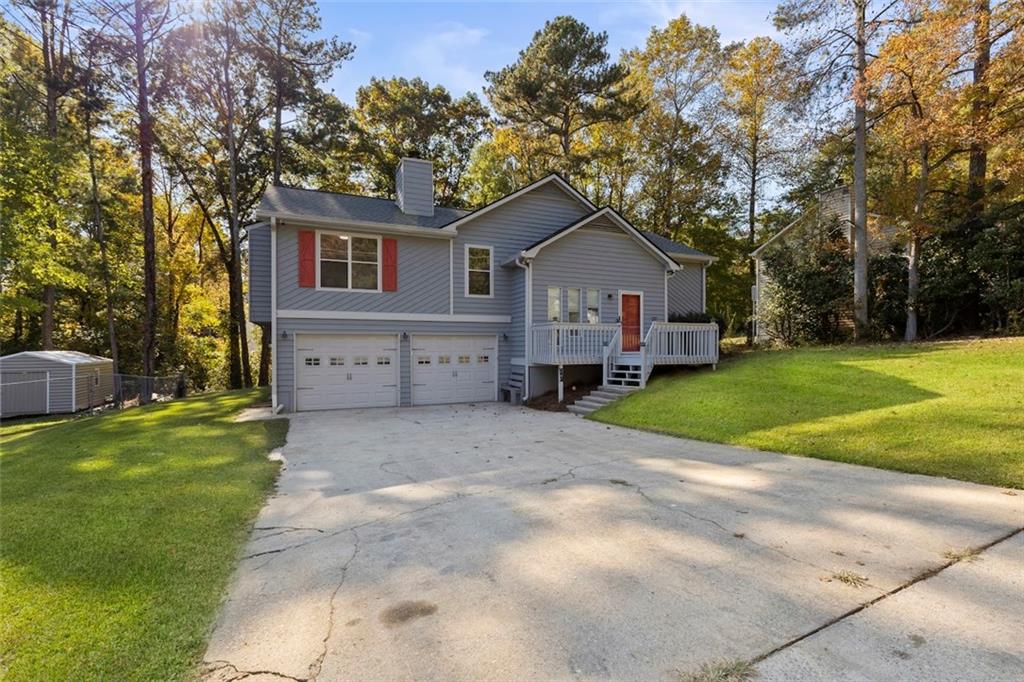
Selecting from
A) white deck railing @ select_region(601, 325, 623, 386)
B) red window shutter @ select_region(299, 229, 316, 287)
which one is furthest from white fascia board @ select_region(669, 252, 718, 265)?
red window shutter @ select_region(299, 229, 316, 287)

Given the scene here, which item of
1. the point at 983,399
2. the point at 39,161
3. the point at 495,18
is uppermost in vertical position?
the point at 495,18

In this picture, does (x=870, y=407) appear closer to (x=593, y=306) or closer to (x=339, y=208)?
(x=593, y=306)

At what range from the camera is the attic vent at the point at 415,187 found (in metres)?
14.3

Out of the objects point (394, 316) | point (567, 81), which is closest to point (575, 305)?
point (394, 316)

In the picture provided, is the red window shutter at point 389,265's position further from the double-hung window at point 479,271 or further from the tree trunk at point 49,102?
the tree trunk at point 49,102

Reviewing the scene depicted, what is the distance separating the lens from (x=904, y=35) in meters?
12.8

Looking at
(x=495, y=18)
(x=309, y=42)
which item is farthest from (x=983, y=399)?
(x=309, y=42)

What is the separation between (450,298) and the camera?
13.9 meters

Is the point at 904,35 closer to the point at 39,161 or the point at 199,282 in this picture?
the point at 39,161

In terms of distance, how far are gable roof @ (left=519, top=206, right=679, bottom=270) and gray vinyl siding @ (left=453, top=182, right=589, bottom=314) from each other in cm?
44

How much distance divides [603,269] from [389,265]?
6412 millimetres

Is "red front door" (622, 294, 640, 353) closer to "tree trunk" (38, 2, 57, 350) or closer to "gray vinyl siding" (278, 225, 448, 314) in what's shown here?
"gray vinyl siding" (278, 225, 448, 314)

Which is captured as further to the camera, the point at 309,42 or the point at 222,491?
the point at 309,42

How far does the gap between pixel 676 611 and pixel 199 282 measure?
3096 cm
